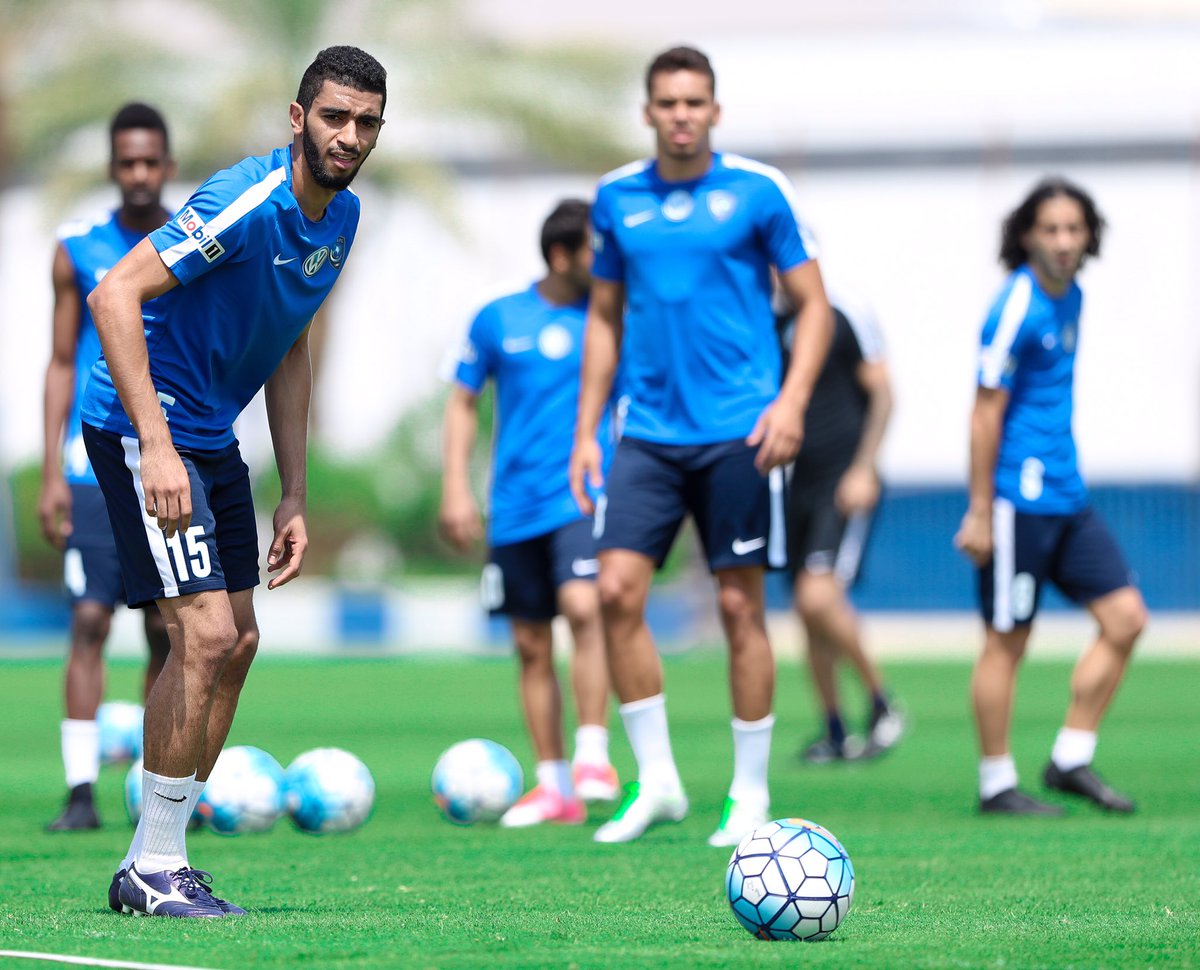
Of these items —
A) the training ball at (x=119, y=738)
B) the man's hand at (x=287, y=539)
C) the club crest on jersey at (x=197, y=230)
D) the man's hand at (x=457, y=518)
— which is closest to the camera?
the club crest on jersey at (x=197, y=230)

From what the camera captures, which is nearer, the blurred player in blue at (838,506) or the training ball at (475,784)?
the training ball at (475,784)

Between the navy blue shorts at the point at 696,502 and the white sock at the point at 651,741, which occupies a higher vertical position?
the navy blue shorts at the point at 696,502

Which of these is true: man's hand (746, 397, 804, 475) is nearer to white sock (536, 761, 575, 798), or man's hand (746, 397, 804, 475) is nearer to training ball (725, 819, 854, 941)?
white sock (536, 761, 575, 798)

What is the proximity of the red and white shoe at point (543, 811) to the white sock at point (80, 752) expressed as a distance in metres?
1.58

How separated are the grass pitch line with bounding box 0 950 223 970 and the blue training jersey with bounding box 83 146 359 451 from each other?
1.48 meters

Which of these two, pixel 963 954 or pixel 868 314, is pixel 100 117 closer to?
pixel 868 314

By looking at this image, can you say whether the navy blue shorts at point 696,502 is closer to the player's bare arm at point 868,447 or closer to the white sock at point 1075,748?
the white sock at point 1075,748

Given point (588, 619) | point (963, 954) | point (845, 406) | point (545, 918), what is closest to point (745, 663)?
point (588, 619)

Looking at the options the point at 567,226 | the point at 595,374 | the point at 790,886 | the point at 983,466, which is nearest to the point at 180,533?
the point at 790,886

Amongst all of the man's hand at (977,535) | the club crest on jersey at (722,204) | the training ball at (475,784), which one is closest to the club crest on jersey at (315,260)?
the club crest on jersey at (722,204)

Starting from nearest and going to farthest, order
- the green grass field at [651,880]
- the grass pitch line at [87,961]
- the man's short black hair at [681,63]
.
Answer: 1. the grass pitch line at [87,961]
2. the green grass field at [651,880]
3. the man's short black hair at [681,63]

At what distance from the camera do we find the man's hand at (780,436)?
23.4ft

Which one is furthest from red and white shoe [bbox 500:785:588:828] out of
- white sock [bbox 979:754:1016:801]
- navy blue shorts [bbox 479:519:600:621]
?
white sock [bbox 979:754:1016:801]

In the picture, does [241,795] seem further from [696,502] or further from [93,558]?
[696,502]
